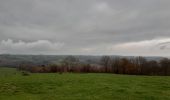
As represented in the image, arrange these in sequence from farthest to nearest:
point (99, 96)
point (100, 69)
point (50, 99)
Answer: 1. point (100, 69)
2. point (99, 96)
3. point (50, 99)

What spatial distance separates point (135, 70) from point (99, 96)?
4236 cm

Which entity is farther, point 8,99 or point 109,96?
point 109,96

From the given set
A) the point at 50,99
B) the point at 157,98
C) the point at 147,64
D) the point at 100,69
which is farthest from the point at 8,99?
the point at 147,64

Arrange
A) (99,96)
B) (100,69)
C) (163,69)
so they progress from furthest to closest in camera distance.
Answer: (100,69) < (163,69) < (99,96)

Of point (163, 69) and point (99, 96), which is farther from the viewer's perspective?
point (163, 69)

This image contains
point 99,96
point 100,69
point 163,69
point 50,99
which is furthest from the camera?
point 100,69

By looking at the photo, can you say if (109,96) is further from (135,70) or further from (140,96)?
(135,70)

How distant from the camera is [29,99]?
1402cm

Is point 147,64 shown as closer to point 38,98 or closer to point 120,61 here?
point 120,61

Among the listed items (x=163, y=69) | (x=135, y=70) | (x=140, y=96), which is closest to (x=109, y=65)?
(x=135, y=70)

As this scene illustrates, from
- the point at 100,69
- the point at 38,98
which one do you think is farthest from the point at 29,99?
the point at 100,69

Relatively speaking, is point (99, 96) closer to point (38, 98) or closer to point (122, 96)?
point (122, 96)

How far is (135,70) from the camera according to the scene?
180ft

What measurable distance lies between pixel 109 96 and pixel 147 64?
147ft
